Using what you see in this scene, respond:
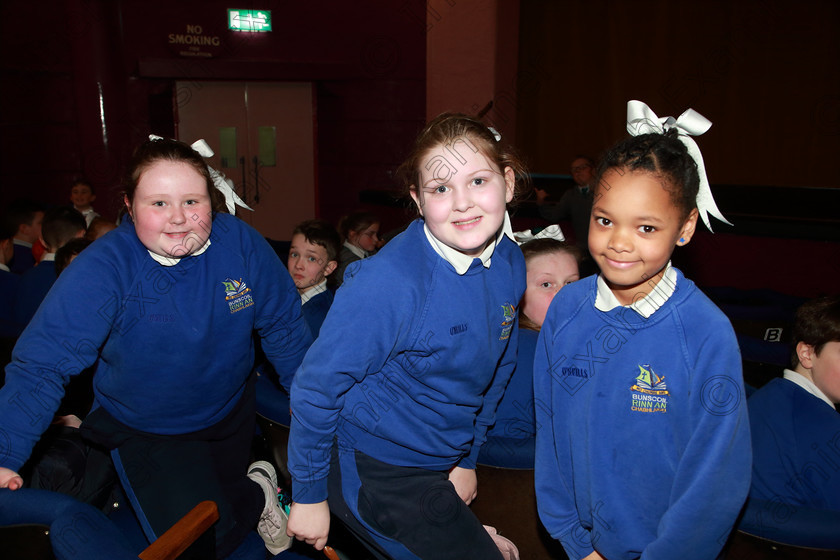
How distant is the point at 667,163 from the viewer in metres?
1.12

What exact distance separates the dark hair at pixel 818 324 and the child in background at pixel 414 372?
3.02ft

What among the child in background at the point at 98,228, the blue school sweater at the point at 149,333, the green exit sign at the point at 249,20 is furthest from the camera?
the green exit sign at the point at 249,20

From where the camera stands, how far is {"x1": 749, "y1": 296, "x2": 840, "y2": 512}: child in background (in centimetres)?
145

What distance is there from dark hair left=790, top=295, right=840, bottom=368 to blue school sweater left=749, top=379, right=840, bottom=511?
8.1 inches

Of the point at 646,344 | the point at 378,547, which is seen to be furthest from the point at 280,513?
the point at 646,344

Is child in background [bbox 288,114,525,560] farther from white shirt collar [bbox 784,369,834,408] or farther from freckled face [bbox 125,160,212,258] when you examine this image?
white shirt collar [bbox 784,369,834,408]

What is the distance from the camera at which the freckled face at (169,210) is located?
1583 mm

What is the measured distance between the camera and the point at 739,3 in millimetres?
6379

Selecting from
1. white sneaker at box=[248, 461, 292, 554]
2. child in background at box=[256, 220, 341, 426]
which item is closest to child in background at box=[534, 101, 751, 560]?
white sneaker at box=[248, 461, 292, 554]

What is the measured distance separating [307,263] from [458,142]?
173 centimetres

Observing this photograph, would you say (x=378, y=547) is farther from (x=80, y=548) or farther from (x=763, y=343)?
(x=763, y=343)

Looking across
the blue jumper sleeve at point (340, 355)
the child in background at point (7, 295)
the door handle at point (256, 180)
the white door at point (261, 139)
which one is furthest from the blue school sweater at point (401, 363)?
the door handle at point (256, 180)

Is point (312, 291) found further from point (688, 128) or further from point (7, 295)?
point (688, 128)

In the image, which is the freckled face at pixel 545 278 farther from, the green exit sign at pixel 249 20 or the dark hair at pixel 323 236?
the green exit sign at pixel 249 20
